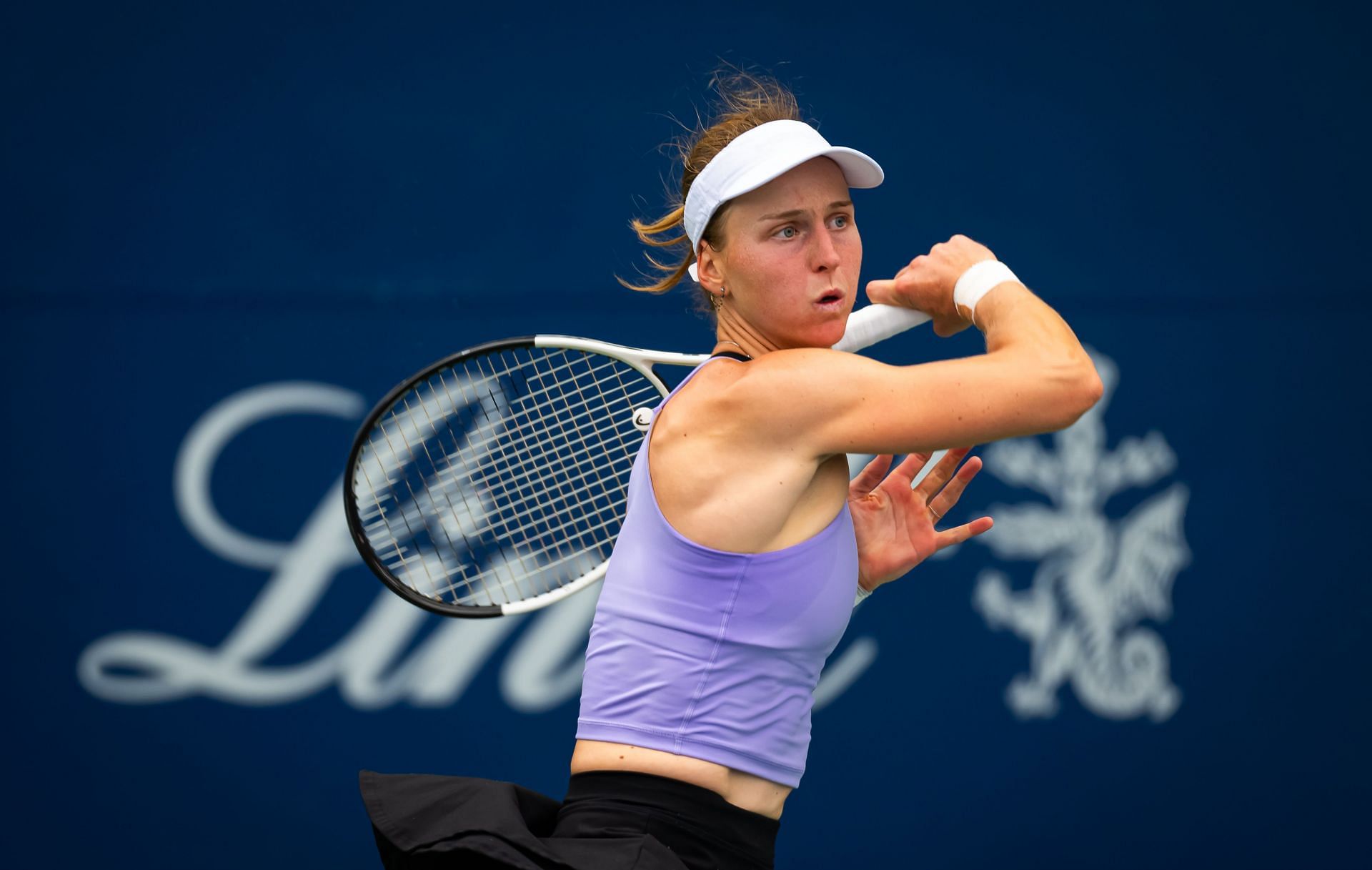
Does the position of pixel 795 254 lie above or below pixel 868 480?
above

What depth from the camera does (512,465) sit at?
252 centimetres

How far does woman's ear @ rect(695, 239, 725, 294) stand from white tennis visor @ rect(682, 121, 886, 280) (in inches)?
1.0

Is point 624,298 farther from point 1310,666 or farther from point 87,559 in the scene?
point 1310,666

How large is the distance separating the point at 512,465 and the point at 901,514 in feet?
2.62

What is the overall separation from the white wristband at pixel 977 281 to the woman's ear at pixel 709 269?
1.10ft

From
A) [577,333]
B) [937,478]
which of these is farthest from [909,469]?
[577,333]

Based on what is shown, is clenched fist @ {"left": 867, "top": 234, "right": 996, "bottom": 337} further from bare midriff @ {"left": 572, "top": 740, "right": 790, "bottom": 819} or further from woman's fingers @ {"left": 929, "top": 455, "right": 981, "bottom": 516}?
bare midriff @ {"left": 572, "top": 740, "right": 790, "bottom": 819}

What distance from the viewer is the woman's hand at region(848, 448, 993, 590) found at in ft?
6.75

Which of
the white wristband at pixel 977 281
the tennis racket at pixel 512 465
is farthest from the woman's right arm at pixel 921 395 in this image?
the tennis racket at pixel 512 465

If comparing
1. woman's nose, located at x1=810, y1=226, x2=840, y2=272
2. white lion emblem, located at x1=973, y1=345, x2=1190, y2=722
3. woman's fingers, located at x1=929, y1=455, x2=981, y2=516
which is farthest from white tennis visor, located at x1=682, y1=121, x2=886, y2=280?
white lion emblem, located at x1=973, y1=345, x2=1190, y2=722

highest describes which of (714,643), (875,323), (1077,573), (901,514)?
(875,323)

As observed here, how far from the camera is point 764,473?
167 centimetres

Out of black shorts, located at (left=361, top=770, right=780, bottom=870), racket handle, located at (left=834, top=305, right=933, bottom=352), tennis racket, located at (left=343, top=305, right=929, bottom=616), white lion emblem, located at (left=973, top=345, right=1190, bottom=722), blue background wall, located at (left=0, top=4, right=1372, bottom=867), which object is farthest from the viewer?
white lion emblem, located at (left=973, top=345, right=1190, bottom=722)

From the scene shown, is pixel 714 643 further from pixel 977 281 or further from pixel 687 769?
pixel 977 281
